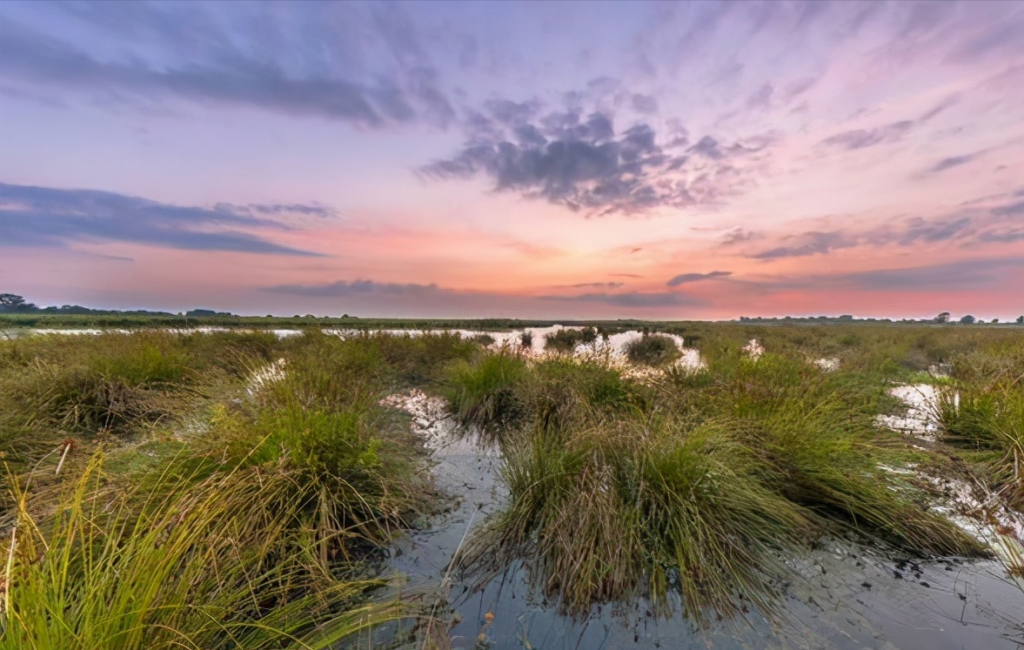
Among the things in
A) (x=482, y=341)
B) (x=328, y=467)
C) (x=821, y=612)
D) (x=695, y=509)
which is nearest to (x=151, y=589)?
(x=328, y=467)

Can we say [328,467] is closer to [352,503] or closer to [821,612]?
[352,503]

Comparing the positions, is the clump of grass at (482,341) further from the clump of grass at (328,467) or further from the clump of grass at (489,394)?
the clump of grass at (328,467)

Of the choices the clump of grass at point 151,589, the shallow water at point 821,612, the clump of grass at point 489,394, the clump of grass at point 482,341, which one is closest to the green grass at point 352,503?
the clump of grass at point 151,589

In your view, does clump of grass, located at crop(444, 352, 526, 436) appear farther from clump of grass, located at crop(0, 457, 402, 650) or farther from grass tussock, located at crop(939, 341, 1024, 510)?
grass tussock, located at crop(939, 341, 1024, 510)

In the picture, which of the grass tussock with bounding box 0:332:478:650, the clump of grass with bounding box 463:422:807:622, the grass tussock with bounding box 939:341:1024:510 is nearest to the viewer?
the grass tussock with bounding box 0:332:478:650

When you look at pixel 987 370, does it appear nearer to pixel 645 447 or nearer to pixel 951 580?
pixel 951 580

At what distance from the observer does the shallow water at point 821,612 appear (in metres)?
2.67

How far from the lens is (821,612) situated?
9.52 feet

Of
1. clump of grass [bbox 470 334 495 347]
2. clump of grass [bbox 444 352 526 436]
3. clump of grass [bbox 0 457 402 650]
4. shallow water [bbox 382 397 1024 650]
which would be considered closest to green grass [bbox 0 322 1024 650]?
clump of grass [bbox 0 457 402 650]

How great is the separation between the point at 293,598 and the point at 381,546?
845 mm

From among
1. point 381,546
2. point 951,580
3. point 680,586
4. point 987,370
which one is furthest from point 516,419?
point 987,370

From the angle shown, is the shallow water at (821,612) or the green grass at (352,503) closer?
the green grass at (352,503)

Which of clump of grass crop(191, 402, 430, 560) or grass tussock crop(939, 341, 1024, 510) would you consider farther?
grass tussock crop(939, 341, 1024, 510)

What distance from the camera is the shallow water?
267 centimetres
